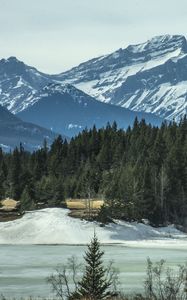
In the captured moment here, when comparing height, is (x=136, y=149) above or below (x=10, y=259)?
above

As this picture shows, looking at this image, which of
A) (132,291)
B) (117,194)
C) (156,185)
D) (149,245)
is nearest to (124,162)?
(156,185)

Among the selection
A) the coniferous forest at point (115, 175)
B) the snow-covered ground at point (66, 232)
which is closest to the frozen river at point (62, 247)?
the snow-covered ground at point (66, 232)

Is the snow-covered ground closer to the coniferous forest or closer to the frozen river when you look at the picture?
the frozen river

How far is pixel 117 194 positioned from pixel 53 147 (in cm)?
6720

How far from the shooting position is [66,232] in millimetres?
113688

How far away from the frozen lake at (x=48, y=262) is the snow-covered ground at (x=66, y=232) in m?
6.73

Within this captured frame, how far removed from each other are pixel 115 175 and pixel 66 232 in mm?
33123

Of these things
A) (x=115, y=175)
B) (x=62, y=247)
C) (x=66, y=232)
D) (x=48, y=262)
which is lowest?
(x=48, y=262)

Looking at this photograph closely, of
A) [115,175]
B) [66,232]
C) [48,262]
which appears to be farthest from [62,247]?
[115,175]

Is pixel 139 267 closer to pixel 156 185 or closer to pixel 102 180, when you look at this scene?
pixel 156 185

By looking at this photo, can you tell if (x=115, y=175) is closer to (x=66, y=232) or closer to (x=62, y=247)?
(x=66, y=232)

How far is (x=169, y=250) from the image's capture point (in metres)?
96.8

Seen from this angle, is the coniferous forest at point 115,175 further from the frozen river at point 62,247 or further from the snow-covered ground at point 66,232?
the frozen river at point 62,247

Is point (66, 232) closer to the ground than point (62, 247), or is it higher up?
higher up
